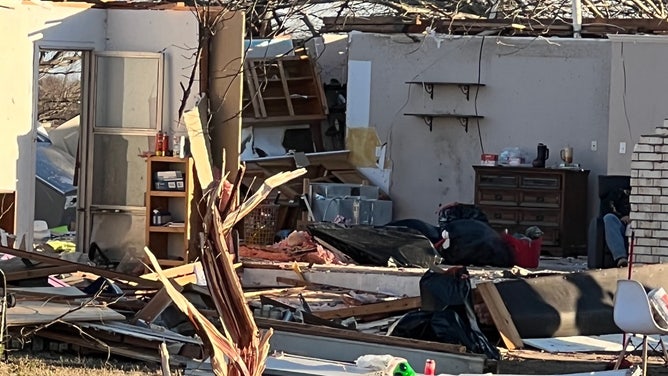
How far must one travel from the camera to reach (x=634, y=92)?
16109 millimetres

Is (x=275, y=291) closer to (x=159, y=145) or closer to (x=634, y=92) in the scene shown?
(x=159, y=145)

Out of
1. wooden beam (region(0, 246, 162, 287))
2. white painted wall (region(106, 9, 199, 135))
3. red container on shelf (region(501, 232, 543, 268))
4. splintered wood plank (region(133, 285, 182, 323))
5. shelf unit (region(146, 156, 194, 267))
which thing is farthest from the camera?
red container on shelf (region(501, 232, 543, 268))

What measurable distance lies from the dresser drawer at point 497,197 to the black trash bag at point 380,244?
10.6ft

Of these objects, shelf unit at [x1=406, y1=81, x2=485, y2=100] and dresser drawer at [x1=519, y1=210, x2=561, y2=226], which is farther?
shelf unit at [x1=406, y1=81, x2=485, y2=100]

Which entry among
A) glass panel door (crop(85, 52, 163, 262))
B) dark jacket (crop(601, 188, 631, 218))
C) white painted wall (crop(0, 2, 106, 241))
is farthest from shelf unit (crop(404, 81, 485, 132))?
white painted wall (crop(0, 2, 106, 241))

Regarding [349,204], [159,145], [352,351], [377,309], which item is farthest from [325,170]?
[352,351]

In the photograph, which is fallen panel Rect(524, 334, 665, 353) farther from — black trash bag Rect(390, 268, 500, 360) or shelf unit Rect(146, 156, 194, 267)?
shelf unit Rect(146, 156, 194, 267)

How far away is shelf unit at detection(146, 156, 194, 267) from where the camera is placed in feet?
41.7

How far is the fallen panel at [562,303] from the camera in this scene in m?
10.1

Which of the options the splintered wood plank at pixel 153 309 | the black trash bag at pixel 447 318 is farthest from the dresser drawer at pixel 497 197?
the splintered wood plank at pixel 153 309

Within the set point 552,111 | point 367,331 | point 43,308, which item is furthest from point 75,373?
point 552,111

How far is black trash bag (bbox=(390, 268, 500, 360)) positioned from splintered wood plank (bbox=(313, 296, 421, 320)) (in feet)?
1.16

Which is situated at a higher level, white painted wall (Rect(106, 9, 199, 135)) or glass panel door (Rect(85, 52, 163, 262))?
white painted wall (Rect(106, 9, 199, 135))

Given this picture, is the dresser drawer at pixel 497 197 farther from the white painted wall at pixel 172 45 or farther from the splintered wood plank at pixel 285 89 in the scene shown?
the white painted wall at pixel 172 45
